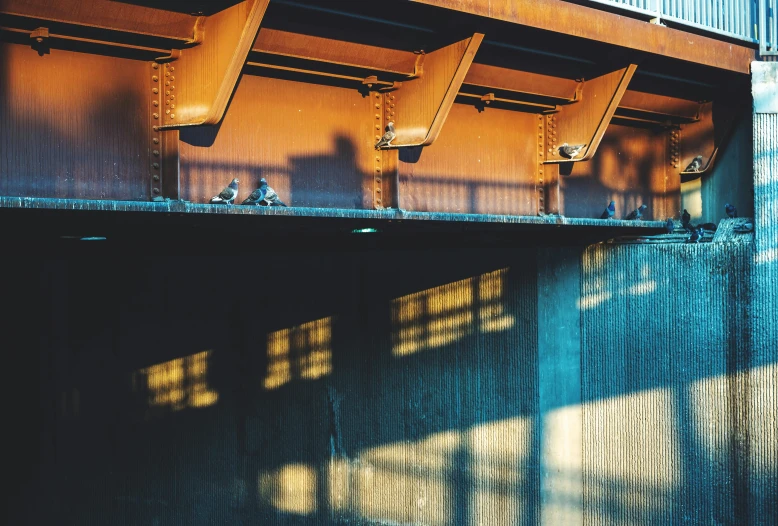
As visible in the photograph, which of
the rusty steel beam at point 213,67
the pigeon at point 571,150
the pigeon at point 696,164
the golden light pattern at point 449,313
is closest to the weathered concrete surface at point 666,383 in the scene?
the golden light pattern at point 449,313

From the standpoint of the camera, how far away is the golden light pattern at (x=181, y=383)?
16.6 metres

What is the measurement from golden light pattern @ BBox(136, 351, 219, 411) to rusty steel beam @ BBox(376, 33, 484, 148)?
913 centimetres

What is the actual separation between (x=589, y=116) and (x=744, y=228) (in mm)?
2456

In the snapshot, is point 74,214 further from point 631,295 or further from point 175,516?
point 175,516

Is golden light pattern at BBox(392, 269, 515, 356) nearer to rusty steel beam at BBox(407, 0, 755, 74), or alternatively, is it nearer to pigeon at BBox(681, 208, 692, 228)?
pigeon at BBox(681, 208, 692, 228)

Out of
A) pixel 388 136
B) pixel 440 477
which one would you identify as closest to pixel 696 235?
pixel 388 136

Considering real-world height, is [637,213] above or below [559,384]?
above

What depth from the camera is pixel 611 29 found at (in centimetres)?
928

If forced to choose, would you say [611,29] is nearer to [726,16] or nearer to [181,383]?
[726,16]

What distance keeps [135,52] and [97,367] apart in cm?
1205

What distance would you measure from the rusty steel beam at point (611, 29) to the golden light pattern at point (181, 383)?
10357 millimetres

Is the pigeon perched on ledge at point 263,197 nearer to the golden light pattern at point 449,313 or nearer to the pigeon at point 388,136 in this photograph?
the pigeon at point 388,136

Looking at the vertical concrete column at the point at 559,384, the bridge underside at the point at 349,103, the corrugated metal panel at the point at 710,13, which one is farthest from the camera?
the vertical concrete column at the point at 559,384

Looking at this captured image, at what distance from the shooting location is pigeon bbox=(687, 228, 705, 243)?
37.3ft
